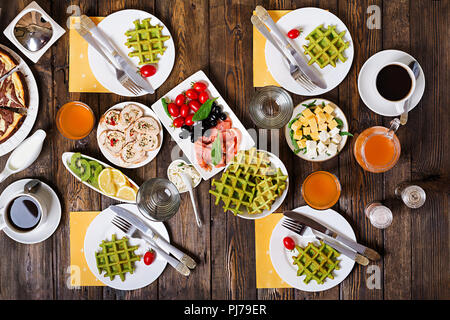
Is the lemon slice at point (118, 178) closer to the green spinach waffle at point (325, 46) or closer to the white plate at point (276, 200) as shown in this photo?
the white plate at point (276, 200)

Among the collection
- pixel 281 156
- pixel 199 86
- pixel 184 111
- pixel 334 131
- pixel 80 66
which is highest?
pixel 80 66

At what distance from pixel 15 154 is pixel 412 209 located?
5.67 ft

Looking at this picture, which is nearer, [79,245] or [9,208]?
[9,208]

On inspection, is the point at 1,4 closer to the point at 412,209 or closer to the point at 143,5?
the point at 143,5

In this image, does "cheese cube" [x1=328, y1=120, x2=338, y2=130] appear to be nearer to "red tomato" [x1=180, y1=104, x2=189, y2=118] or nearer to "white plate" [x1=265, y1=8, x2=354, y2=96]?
"white plate" [x1=265, y1=8, x2=354, y2=96]

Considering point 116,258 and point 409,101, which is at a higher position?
point 409,101

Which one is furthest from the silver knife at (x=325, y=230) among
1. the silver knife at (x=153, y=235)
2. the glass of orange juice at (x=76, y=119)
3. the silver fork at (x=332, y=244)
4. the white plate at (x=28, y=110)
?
the white plate at (x=28, y=110)

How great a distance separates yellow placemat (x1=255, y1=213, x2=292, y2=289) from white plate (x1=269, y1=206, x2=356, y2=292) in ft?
0.10

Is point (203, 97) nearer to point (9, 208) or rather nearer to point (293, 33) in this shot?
point (293, 33)

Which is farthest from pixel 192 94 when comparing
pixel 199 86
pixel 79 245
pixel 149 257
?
pixel 79 245

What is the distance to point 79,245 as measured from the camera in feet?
4.89

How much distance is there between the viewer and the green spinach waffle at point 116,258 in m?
1.45

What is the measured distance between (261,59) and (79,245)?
3.77ft

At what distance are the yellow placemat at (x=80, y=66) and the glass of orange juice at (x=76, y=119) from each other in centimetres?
10
